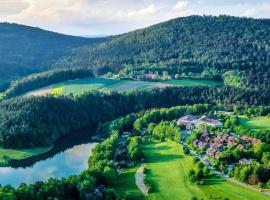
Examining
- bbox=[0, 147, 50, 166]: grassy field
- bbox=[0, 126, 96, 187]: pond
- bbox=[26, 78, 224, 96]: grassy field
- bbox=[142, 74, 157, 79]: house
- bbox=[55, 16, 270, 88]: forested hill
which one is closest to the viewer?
bbox=[0, 126, 96, 187]: pond

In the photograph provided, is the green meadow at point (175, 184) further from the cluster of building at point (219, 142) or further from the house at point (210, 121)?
the house at point (210, 121)

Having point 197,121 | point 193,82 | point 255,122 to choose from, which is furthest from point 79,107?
point 255,122

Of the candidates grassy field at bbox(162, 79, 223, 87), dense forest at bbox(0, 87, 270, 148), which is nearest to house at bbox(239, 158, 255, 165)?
dense forest at bbox(0, 87, 270, 148)

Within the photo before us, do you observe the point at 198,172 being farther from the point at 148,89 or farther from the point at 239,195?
the point at 148,89

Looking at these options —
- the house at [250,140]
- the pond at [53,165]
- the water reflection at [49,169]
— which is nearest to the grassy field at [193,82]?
the pond at [53,165]

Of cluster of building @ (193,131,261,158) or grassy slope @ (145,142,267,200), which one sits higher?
cluster of building @ (193,131,261,158)

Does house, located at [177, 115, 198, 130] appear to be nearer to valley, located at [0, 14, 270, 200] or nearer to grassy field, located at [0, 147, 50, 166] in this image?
valley, located at [0, 14, 270, 200]
